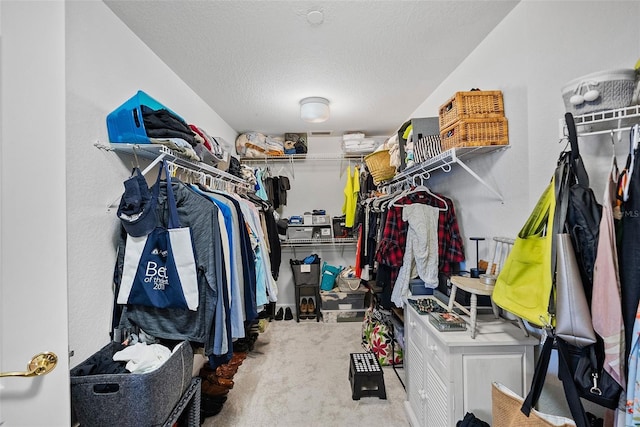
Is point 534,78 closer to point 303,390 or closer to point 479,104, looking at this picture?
point 479,104

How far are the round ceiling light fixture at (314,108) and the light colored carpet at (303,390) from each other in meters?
2.29

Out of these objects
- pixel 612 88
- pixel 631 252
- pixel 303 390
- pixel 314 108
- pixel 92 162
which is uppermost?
pixel 314 108

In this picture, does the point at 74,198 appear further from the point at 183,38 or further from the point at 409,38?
the point at 409,38

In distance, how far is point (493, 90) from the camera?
1.65m

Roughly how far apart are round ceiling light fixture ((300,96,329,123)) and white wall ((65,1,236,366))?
1.37m

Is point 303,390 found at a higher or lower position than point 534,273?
lower

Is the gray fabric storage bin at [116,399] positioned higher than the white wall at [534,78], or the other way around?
the white wall at [534,78]

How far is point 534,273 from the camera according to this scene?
1026 millimetres

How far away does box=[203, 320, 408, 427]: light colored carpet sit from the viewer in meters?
1.92

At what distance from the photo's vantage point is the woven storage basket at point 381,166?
2910mm

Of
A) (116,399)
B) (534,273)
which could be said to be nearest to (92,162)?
(116,399)

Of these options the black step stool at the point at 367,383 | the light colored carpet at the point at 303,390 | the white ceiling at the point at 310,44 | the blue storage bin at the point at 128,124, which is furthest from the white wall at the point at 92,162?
the black step stool at the point at 367,383

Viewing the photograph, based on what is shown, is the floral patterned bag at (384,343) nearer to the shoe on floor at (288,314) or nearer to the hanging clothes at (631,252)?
the shoe on floor at (288,314)

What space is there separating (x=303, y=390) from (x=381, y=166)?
2.16 meters
